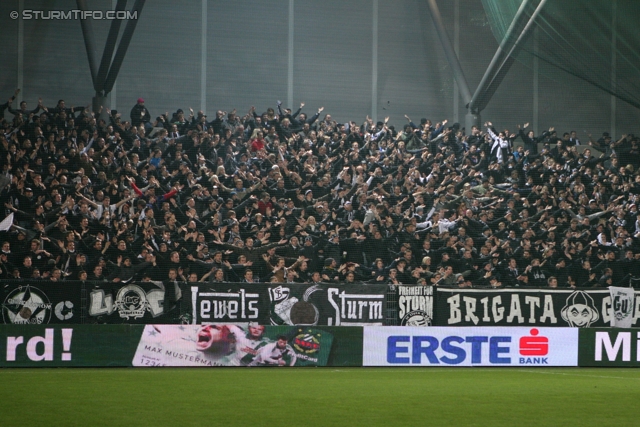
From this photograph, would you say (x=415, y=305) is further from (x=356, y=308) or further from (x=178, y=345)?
(x=178, y=345)

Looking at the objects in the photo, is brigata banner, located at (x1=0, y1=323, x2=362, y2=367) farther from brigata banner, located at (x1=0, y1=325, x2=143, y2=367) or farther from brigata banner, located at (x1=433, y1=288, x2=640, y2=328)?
brigata banner, located at (x1=433, y1=288, x2=640, y2=328)

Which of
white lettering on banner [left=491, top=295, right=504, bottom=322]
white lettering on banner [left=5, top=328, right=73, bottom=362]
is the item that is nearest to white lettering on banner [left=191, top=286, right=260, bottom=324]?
white lettering on banner [left=5, top=328, right=73, bottom=362]

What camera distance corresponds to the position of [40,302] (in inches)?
596

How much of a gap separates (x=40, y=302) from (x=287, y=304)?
Answer: 433cm

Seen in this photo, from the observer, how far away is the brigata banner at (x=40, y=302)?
1488 cm

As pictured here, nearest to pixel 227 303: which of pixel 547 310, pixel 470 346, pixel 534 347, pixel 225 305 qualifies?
pixel 225 305

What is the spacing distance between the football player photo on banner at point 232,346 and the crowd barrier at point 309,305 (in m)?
0.15

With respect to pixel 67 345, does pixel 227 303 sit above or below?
above

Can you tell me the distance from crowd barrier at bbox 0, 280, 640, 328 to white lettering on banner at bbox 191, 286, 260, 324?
0.7 inches

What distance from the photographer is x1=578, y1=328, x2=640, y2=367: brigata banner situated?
1772 cm

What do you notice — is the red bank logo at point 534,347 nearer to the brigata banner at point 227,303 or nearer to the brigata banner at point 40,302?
the brigata banner at point 227,303

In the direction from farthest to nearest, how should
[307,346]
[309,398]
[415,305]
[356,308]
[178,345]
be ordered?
[415,305] → [356,308] → [307,346] → [178,345] → [309,398]

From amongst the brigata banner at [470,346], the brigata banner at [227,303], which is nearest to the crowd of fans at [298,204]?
the brigata banner at [227,303]

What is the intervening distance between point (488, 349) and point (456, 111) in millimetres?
10726
